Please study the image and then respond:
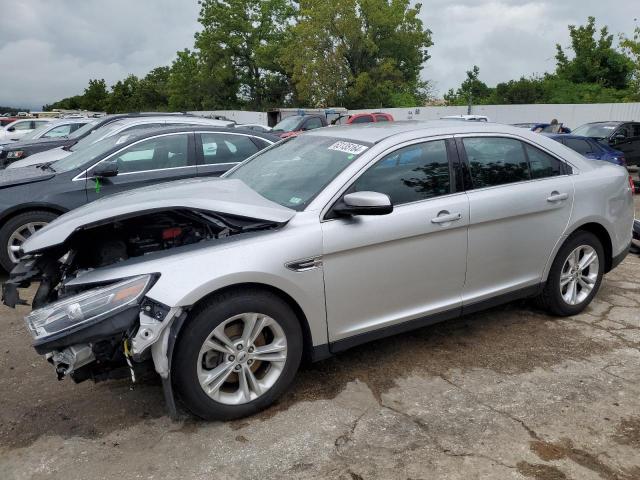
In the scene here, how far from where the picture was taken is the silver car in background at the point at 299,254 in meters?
2.87

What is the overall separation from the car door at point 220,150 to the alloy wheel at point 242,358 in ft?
13.0

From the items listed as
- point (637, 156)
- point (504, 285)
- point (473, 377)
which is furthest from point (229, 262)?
point (637, 156)

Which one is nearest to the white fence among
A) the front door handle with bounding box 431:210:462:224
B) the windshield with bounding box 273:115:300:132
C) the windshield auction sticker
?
the windshield with bounding box 273:115:300:132

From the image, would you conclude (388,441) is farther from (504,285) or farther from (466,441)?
(504,285)

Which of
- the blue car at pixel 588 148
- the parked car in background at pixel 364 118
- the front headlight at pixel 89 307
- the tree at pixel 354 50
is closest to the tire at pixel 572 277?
the front headlight at pixel 89 307

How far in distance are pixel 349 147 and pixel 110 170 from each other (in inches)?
134

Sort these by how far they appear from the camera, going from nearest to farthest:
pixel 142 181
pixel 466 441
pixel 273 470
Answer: pixel 273 470
pixel 466 441
pixel 142 181

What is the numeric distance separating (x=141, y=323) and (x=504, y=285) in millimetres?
2630

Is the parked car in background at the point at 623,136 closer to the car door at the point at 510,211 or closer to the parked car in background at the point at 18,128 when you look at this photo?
the car door at the point at 510,211

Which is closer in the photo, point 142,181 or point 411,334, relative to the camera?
point 411,334

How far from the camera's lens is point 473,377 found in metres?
3.64

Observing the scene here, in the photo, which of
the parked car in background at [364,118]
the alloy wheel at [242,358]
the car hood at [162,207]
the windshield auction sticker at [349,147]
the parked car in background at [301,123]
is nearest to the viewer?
the alloy wheel at [242,358]

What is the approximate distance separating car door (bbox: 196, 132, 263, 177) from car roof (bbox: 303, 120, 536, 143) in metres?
2.75

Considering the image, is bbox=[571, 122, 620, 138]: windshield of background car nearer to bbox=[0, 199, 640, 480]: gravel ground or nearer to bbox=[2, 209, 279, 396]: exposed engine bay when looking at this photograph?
bbox=[0, 199, 640, 480]: gravel ground
